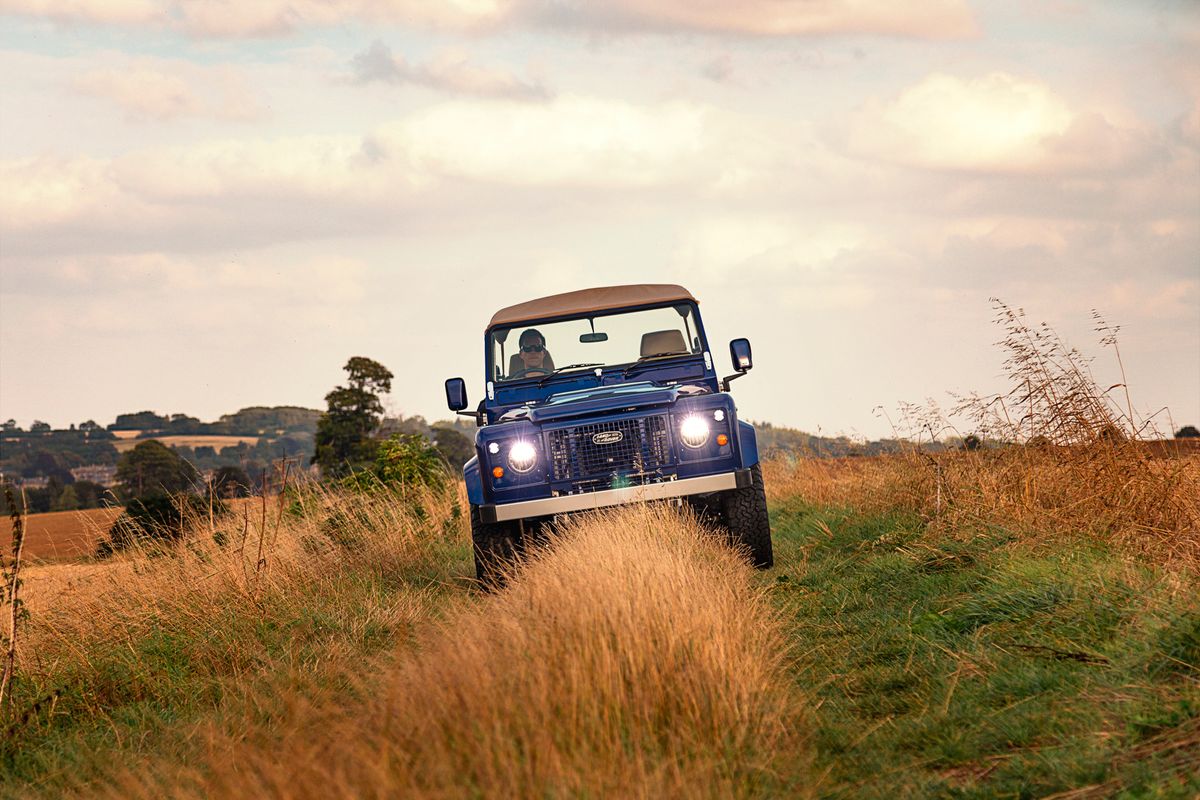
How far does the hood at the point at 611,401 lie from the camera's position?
834 cm

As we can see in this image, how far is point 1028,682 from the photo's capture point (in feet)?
16.2

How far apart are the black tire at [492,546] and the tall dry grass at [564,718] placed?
10.1ft

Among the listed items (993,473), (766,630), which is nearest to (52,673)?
(766,630)

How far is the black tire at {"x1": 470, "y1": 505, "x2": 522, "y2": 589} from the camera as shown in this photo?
8.66m

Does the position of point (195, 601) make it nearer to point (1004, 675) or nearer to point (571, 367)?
point (571, 367)

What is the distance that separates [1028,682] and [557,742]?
7.88 ft

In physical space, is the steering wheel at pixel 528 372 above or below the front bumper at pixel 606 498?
above

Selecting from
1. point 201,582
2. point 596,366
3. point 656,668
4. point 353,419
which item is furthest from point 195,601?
point 353,419

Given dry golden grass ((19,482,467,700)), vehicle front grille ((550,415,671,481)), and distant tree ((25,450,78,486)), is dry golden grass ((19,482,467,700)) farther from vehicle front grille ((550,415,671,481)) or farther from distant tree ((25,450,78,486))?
distant tree ((25,450,78,486))

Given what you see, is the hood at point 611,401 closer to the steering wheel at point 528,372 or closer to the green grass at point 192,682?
the steering wheel at point 528,372

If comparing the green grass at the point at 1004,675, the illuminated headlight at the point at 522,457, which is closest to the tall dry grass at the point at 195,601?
the illuminated headlight at the point at 522,457

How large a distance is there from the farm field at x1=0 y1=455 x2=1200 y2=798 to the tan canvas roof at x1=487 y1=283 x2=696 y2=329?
2.34 m

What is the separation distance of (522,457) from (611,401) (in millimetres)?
783

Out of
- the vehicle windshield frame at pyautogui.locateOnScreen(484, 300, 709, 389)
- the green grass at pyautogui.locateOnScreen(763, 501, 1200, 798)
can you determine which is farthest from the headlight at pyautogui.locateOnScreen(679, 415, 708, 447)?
the vehicle windshield frame at pyautogui.locateOnScreen(484, 300, 709, 389)
